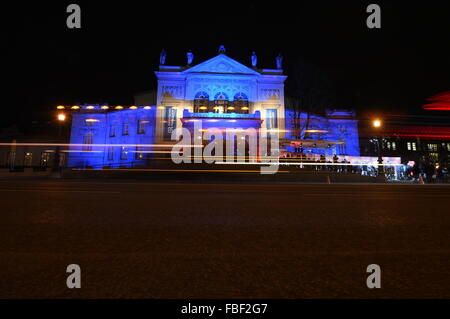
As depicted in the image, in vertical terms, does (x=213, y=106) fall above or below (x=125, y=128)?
above

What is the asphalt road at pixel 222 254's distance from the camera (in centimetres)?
137

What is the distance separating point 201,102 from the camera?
3506 centimetres

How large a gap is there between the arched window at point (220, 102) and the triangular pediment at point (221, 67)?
342 cm

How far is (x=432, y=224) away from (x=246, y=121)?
95.7 feet

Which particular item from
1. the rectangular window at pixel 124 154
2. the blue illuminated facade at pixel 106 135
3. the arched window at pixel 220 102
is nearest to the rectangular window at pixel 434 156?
the arched window at pixel 220 102

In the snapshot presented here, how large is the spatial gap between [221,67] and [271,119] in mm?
10590

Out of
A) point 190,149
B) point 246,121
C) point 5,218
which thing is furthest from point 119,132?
point 5,218

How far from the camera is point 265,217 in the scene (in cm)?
356

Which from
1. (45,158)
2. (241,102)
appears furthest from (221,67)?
(45,158)

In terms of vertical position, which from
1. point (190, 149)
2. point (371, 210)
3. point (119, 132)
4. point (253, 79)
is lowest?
point (371, 210)

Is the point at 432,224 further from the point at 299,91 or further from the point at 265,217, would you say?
the point at 299,91

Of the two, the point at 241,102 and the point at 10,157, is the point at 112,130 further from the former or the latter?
the point at 241,102

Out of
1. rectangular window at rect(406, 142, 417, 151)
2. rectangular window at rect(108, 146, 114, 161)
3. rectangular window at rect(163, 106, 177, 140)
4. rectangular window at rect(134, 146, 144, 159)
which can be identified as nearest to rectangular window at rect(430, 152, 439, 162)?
rectangular window at rect(406, 142, 417, 151)

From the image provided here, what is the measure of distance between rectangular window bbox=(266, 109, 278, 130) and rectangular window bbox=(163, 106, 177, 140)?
1354 cm
